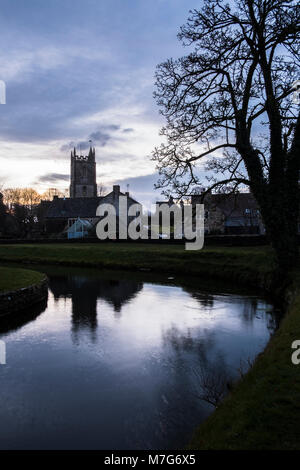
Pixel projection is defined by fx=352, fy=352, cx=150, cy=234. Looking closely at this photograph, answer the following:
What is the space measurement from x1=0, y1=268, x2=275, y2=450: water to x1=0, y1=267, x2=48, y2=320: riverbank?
0.77 meters

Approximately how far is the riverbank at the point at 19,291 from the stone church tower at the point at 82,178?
91.4m

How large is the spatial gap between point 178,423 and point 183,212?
1212cm

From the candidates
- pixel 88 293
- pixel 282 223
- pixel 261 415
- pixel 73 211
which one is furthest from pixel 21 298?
pixel 73 211

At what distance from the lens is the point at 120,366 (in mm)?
9633

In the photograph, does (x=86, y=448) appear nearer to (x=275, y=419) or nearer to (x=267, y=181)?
(x=275, y=419)

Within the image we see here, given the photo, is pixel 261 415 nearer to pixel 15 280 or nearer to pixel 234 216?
pixel 15 280

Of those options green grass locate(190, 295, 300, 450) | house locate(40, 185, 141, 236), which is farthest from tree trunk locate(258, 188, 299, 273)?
house locate(40, 185, 141, 236)

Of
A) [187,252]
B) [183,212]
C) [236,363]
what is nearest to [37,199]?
[187,252]

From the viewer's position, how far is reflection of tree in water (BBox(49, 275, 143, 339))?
15.0 m

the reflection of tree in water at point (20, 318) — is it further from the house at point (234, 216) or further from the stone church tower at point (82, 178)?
the stone church tower at point (82, 178)

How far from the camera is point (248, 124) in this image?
17938mm

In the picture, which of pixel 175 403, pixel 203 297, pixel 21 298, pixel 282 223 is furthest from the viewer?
pixel 203 297

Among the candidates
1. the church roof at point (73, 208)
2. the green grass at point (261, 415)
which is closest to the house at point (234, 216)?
the green grass at point (261, 415)

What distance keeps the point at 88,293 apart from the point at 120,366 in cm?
1194
